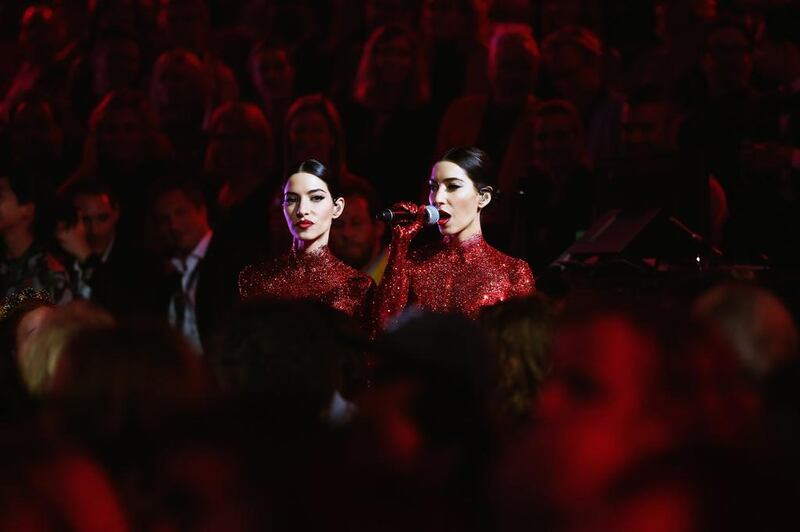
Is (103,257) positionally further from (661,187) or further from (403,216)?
(661,187)

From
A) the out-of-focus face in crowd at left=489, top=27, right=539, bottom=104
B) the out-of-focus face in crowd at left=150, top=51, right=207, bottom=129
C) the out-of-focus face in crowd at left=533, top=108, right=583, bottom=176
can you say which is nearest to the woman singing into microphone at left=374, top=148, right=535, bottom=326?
the out-of-focus face in crowd at left=533, top=108, right=583, bottom=176

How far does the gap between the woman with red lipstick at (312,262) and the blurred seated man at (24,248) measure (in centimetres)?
174

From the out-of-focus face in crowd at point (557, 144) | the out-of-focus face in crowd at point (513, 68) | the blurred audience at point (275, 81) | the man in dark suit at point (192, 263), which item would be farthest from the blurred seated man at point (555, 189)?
the blurred audience at point (275, 81)

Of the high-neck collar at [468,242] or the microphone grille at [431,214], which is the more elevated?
the microphone grille at [431,214]

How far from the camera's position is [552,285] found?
5676mm

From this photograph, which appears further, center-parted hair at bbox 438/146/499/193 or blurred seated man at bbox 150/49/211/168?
blurred seated man at bbox 150/49/211/168

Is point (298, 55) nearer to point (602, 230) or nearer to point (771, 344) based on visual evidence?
point (602, 230)

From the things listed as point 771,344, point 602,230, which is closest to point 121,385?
point 771,344

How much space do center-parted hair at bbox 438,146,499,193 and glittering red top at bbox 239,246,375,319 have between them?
0.62 meters

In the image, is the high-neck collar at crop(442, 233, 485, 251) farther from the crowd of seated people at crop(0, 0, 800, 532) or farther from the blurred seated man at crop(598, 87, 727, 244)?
the blurred seated man at crop(598, 87, 727, 244)

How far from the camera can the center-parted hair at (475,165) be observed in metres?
5.62

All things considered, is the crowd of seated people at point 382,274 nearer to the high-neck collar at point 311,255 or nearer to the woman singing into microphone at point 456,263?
the woman singing into microphone at point 456,263

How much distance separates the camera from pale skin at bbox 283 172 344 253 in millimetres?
5715

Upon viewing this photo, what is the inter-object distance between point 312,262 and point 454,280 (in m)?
0.59
